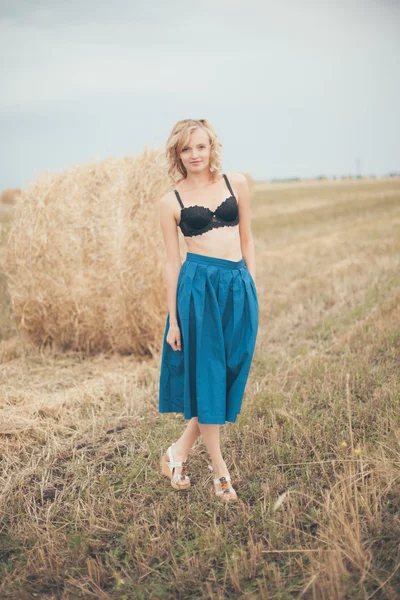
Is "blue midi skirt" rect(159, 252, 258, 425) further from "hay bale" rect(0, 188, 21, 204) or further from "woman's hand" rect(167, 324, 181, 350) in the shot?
"hay bale" rect(0, 188, 21, 204)

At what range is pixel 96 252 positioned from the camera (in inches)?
209

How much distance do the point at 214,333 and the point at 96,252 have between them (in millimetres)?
2818

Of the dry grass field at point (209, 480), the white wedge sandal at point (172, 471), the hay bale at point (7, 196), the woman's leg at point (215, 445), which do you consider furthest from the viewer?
the hay bale at point (7, 196)

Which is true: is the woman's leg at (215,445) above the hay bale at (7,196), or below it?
below

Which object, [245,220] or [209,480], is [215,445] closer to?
[209,480]

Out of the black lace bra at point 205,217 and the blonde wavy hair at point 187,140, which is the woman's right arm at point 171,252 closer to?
the black lace bra at point 205,217

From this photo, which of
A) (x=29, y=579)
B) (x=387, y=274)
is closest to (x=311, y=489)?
(x=29, y=579)

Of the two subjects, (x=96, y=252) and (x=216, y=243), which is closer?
(x=216, y=243)

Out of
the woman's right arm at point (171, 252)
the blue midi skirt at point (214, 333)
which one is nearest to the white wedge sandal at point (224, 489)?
the blue midi skirt at point (214, 333)

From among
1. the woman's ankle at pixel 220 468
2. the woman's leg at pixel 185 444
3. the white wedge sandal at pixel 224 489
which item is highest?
the woman's leg at pixel 185 444

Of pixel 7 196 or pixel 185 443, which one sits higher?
pixel 7 196

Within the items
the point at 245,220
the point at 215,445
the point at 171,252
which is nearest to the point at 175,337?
the point at 171,252

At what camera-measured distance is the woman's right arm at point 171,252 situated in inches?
114

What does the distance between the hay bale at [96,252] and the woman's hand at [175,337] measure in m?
2.46
